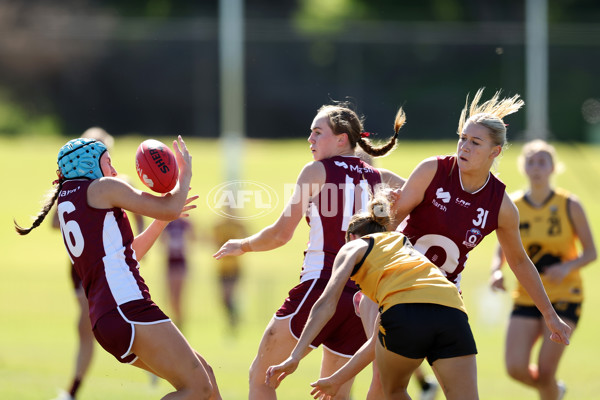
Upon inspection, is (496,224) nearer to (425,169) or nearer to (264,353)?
(425,169)

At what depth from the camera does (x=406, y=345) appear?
421 cm

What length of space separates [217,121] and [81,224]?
17845 millimetres

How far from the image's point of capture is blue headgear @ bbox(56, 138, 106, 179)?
4.62m

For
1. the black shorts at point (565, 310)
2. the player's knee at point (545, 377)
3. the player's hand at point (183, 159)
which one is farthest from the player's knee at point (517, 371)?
the player's hand at point (183, 159)

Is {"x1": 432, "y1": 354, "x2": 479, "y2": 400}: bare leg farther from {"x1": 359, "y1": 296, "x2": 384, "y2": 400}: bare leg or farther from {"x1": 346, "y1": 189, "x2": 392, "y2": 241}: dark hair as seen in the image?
{"x1": 346, "y1": 189, "x2": 392, "y2": 241}: dark hair

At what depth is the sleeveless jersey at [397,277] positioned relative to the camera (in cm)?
421

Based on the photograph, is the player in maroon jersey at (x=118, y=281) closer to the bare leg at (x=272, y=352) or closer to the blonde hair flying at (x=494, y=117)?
the bare leg at (x=272, y=352)

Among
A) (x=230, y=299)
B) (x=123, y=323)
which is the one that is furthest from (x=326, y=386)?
(x=230, y=299)

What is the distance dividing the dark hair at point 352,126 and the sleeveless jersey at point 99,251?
1446 mm

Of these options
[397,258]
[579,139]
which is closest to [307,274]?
[397,258]

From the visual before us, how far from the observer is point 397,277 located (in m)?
4.24

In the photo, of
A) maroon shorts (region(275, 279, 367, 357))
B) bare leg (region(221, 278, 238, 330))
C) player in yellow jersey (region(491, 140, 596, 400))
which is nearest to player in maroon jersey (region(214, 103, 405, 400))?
maroon shorts (region(275, 279, 367, 357))

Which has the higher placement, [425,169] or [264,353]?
[425,169]

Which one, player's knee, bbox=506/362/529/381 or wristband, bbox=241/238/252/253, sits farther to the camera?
player's knee, bbox=506/362/529/381
